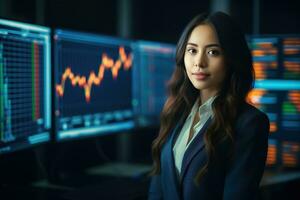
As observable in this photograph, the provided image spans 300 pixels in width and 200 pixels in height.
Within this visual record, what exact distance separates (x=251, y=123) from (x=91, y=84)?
2.59ft

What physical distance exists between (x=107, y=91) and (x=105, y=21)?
20.2 inches

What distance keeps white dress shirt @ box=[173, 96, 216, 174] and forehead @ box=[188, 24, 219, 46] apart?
155mm

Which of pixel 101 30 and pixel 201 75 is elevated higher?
pixel 101 30

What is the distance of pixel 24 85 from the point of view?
1384 millimetres

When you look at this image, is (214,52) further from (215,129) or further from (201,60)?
(215,129)

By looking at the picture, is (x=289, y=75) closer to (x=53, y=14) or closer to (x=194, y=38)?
(x=194, y=38)

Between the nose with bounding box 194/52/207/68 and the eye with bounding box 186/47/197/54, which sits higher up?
the eye with bounding box 186/47/197/54

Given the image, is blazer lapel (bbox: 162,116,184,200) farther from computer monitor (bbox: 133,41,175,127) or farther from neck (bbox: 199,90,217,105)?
computer monitor (bbox: 133,41,175,127)

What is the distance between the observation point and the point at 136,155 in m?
2.21

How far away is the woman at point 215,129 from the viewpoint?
1047mm

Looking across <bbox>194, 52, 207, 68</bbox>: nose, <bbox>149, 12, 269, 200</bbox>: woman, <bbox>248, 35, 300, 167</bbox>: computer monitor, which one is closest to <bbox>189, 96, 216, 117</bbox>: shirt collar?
<bbox>149, 12, 269, 200</bbox>: woman

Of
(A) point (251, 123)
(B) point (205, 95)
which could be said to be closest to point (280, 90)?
(B) point (205, 95)

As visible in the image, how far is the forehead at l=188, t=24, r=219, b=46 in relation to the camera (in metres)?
1.13

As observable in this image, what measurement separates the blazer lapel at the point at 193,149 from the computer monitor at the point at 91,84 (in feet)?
1.92
